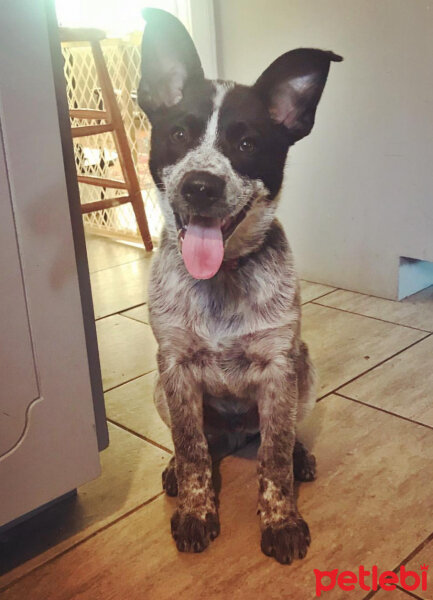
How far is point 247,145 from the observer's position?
1168 millimetres

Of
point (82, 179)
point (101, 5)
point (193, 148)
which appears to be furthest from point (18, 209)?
point (101, 5)

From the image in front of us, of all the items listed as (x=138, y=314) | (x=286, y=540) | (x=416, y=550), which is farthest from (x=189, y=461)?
(x=138, y=314)

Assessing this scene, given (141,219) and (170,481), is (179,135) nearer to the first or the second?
(170,481)

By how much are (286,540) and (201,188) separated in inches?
27.0

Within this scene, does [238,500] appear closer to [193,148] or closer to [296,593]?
[296,593]

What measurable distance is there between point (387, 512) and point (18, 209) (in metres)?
0.95

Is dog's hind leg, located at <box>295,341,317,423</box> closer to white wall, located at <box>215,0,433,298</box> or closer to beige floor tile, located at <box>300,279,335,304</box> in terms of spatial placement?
white wall, located at <box>215,0,433,298</box>

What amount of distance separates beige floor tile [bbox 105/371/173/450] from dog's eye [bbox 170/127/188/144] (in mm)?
789

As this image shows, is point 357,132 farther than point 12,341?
Yes

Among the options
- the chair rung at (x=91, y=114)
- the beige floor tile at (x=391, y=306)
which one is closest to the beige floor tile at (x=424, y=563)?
the beige floor tile at (x=391, y=306)

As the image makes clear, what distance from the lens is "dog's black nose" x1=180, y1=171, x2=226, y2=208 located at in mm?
1082

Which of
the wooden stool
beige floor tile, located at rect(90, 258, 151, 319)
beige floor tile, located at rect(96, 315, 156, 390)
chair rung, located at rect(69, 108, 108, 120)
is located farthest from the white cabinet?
chair rung, located at rect(69, 108, 108, 120)

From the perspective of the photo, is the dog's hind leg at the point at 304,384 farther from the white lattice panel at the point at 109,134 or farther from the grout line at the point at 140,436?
the white lattice panel at the point at 109,134

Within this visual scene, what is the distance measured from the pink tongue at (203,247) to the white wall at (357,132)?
106 centimetres
